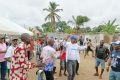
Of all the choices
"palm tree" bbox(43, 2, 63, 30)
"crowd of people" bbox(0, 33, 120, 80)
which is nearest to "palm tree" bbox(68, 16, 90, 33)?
"palm tree" bbox(43, 2, 63, 30)

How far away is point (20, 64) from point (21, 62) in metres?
0.05

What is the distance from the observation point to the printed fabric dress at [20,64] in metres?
7.29

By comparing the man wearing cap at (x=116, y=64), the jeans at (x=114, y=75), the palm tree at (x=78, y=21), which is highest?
the palm tree at (x=78, y=21)

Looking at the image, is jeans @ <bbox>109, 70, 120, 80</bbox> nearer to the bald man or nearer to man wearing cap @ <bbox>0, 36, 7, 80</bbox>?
the bald man

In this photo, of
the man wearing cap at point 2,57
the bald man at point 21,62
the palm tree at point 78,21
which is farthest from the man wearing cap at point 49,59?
the palm tree at point 78,21

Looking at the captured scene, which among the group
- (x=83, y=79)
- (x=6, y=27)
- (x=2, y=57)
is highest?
(x=6, y=27)

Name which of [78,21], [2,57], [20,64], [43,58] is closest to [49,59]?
[43,58]

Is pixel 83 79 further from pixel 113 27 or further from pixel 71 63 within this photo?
pixel 113 27

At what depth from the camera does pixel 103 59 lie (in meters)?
14.8

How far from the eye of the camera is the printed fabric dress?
7.29m

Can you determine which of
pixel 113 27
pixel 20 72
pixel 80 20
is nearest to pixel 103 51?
pixel 20 72

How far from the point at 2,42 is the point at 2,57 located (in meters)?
0.52

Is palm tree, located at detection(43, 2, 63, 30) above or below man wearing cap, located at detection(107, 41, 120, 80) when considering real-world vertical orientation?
above

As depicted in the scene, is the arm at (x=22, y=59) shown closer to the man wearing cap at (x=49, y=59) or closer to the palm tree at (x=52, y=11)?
the man wearing cap at (x=49, y=59)
